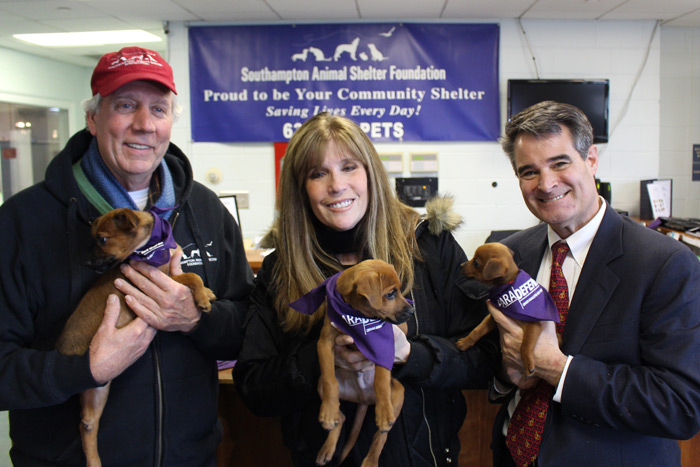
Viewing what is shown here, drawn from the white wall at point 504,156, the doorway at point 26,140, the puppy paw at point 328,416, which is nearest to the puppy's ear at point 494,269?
the puppy paw at point 328,416

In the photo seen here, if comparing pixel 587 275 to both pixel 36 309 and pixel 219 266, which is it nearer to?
pixel 219 266

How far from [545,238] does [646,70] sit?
16.5ft

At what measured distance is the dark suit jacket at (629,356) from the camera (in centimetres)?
134

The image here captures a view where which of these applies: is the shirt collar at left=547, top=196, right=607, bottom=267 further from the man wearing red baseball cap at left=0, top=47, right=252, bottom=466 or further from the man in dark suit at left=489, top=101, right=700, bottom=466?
the man wearing red baseball cap at left=0, top=47, right=252, bottom=466

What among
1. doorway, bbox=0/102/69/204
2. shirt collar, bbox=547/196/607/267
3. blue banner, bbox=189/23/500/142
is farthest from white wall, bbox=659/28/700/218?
doorway, bbox=0/102/69/204

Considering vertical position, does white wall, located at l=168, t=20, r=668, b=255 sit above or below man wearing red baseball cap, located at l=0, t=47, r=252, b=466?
above

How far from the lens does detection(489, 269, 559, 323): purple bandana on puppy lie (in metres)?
1.46

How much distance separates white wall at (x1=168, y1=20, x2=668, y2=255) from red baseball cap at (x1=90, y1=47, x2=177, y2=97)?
4058 millimetres

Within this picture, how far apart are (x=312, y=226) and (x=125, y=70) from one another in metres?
0.76

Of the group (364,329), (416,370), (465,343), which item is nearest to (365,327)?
(364,329)

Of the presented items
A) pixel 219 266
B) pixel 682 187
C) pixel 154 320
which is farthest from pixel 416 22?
pixel 154 320

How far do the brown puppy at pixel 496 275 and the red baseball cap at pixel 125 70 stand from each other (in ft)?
3.82

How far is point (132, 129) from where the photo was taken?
1.54 m

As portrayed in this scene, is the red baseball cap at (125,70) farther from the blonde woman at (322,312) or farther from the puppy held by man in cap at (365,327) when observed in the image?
the puppy held by man in cap at (365,327)
